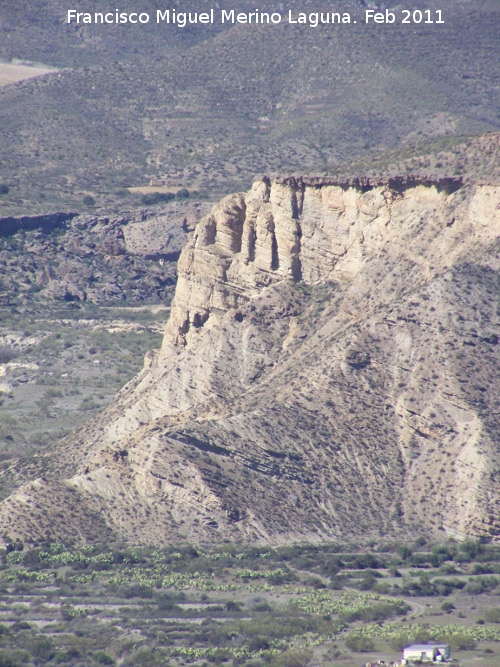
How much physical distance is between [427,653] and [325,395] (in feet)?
47.7

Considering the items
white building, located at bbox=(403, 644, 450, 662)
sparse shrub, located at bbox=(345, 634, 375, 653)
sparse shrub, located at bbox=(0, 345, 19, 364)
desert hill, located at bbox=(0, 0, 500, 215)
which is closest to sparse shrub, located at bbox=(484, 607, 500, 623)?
sparse shrub, located at bbox=(345, 634, 375, 653)

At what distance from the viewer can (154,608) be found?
49812 millimetres

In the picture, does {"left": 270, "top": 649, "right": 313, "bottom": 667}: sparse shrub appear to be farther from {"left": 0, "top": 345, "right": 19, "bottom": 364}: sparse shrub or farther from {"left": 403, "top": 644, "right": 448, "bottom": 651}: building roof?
{"left": 0, "top": 345, "right": 19, "bottom": 364}: sparse shrub

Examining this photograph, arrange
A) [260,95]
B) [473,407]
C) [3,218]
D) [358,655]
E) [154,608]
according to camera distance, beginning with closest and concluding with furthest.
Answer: [358,655]
[154,608]
[473,407]
[3,218]
[260,95]

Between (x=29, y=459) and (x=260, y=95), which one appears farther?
(x=260, y=95)

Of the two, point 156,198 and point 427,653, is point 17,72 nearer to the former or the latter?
point 156,198

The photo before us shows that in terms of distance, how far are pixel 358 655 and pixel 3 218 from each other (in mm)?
80458

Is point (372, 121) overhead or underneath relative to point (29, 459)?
overhead

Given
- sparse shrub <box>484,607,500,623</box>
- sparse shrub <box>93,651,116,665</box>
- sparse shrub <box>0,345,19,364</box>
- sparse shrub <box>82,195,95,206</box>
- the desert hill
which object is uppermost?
the desert hill

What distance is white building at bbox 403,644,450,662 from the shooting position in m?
42.5

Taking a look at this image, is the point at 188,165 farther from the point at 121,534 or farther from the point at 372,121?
the point at 121,534

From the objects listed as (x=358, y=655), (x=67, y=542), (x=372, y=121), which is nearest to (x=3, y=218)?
(x=372, y=121)

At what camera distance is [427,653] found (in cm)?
4262

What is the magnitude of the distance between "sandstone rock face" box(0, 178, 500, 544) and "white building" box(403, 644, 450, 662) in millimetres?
9446
